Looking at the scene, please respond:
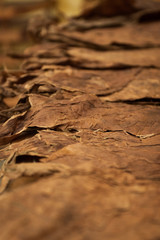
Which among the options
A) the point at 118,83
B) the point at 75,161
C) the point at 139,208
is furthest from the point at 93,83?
the point at 139,208

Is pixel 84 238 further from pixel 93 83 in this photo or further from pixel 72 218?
Result: pixel 93 83

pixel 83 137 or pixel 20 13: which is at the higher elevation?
pixel 20 13

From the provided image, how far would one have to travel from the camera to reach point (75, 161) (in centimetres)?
77

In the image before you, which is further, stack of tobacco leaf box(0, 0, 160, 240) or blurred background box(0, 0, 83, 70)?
blurred background box(0, 0, 83, 70)

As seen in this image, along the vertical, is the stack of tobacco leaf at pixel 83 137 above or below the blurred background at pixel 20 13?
below

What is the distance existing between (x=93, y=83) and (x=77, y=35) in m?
0.81

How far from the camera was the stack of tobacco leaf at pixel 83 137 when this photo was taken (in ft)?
1.86

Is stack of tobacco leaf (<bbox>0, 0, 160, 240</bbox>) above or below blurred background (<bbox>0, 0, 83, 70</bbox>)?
below

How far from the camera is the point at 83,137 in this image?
0.97m

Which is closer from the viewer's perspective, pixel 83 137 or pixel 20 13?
pixel 83 137

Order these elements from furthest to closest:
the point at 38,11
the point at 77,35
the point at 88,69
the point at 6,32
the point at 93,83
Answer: the point at 38,11
the point at 6,32
the point at 77,35
the point at 88,69
the point at 93,83

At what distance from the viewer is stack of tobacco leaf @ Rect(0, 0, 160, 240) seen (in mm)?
567

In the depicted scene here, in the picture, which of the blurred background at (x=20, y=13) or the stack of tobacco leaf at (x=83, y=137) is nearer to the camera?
the stack of tobacco leaf at (x=83, y=137)

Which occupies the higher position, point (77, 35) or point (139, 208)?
point (77, 35)
